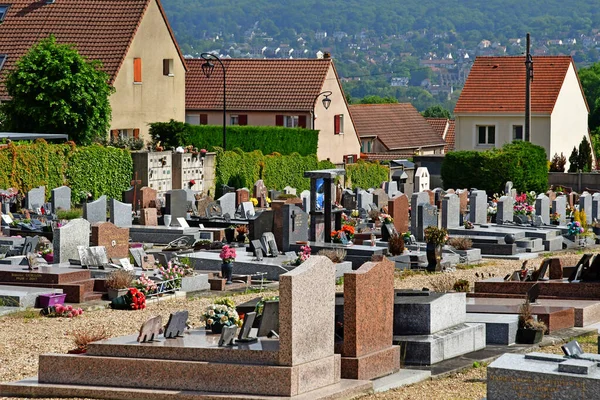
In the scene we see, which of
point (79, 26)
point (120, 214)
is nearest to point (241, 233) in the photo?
point (120, 214)

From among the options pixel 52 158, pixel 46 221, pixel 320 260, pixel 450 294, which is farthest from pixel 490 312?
pixel 52 158

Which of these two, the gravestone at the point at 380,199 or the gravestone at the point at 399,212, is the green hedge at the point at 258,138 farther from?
the gravestone at the point at 399,212

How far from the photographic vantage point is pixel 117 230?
25281mm

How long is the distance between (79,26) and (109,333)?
35692 millimetres

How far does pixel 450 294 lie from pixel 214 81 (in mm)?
49267

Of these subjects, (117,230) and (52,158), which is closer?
(117,230)

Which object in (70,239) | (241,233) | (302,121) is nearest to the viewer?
(70,239)

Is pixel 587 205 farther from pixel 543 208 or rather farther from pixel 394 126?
pixel 394 126

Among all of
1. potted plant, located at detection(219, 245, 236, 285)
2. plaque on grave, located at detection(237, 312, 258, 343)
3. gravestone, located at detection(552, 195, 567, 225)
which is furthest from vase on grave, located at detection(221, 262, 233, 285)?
gravestone, located at detection(552, 195, 567, 225)

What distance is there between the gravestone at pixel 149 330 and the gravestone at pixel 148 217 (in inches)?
702

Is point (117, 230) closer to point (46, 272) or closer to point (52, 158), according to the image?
point (46, 272)

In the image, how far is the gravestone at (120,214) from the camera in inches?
1235

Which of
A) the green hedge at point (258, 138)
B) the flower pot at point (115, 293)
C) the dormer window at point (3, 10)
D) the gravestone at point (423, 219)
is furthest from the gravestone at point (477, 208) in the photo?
the dormer window at point (3, 10)

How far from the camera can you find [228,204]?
117ft
